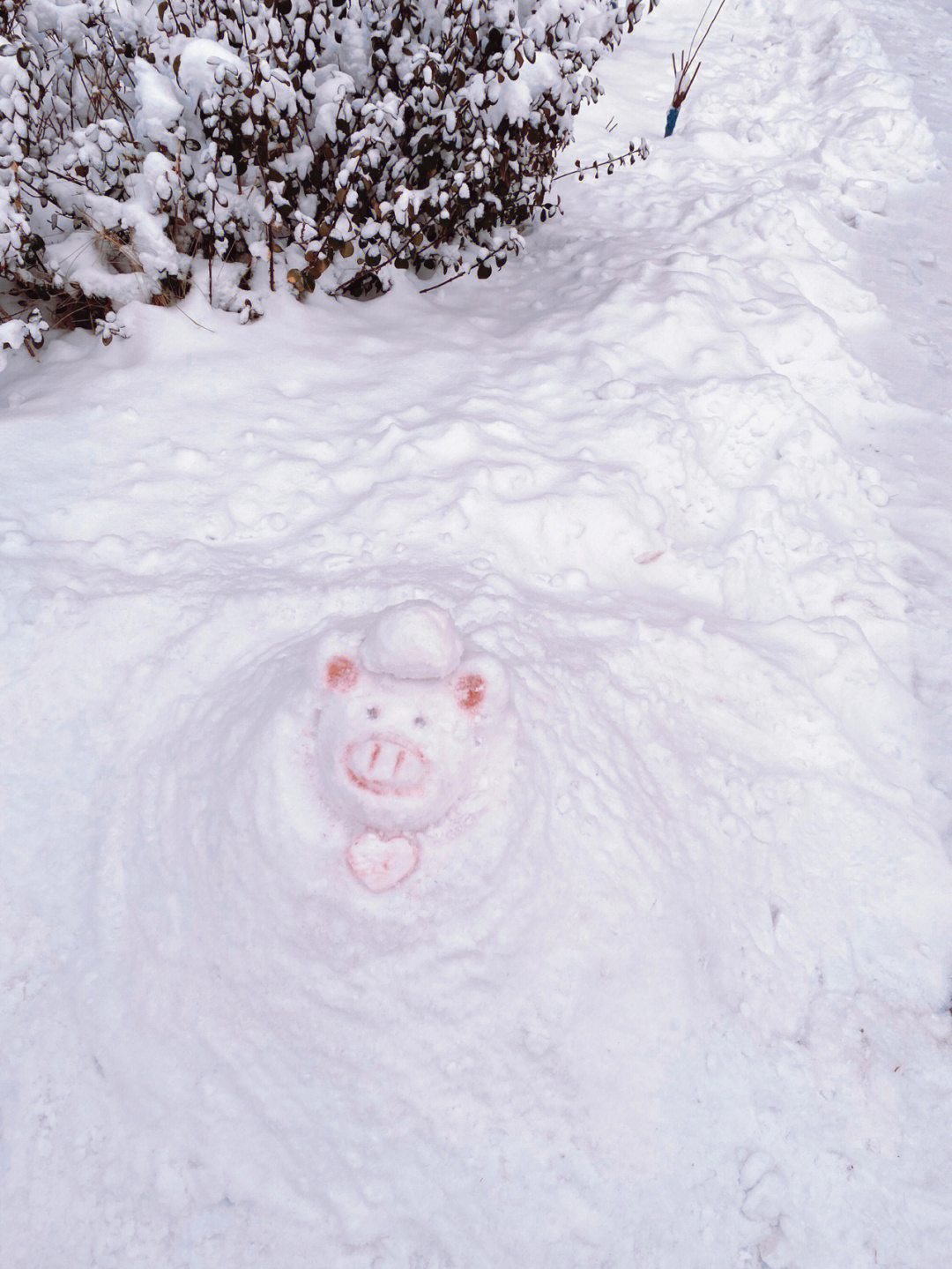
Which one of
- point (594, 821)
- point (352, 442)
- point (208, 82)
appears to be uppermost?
point (208, 82)

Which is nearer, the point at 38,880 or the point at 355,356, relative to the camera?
the point at 38,880

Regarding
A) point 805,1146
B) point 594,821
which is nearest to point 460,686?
point 594,821

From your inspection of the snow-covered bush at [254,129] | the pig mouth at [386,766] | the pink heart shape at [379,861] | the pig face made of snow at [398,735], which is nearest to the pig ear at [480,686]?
the pig face made of snow at [398,735]

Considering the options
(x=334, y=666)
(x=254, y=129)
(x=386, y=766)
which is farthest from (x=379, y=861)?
(x=254, y=129)

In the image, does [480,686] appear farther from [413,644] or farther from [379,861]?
[379,861]

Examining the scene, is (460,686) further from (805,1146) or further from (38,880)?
(805,1146)

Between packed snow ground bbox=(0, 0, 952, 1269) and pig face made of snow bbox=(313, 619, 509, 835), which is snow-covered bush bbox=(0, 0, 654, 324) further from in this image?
pig face made of snow bbox=(313, 619, 509, 835)

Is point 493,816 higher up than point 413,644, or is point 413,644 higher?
Result: point 413,644
